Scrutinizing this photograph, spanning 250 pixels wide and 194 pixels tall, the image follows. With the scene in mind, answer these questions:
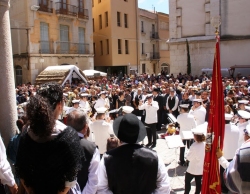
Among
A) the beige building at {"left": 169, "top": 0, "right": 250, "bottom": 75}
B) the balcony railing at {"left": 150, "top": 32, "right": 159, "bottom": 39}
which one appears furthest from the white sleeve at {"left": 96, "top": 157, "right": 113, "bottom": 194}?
the balcony railing at {"left": 150, "top": 32, "right": 159, "bottom": 39}

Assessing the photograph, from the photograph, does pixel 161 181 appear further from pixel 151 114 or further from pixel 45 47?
pixel 45 47

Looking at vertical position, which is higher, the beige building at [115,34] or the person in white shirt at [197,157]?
the beige building at [115,34]

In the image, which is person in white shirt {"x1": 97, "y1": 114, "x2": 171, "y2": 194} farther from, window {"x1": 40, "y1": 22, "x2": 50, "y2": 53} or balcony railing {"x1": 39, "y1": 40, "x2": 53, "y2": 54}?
window {"x1": 40, "y1": 22, "x2": 50, "y2": 53}

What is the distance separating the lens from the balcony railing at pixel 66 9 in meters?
24.8

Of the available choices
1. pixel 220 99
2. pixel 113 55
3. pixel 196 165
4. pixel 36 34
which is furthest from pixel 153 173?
pixel 113 55

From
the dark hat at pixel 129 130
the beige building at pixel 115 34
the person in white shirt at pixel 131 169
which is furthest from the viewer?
the beige building at pixel 115 34

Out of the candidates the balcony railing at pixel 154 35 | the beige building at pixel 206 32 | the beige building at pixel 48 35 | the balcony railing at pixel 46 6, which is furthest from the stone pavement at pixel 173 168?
Result: the balcony railing at pixel 154 35

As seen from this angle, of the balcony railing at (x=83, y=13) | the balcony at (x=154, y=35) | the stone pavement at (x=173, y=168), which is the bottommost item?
the stone pavement at (x=173, y=168)

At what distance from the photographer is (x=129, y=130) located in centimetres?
269

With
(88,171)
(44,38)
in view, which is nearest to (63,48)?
(44,38)

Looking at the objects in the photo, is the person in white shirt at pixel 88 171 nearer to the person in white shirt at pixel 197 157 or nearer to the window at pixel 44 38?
the person in white shirt at pixel 197 157

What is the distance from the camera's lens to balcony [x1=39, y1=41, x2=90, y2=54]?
23908 millimetres

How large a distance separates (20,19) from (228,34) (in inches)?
670

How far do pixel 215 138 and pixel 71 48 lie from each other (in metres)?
23.6
